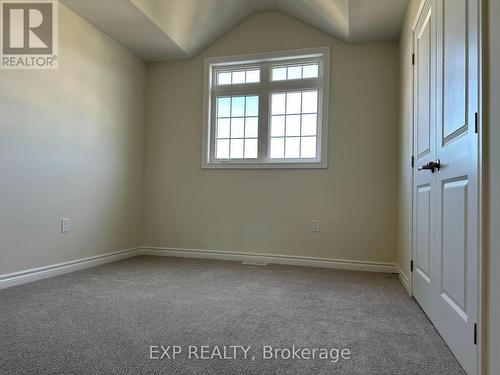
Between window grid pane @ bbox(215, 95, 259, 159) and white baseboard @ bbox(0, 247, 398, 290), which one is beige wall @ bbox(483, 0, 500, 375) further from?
window grid pane @ bbox(215, 95, 259, 159)

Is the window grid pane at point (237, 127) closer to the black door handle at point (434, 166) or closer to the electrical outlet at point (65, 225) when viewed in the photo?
the electrical outlet at point (65, 225)

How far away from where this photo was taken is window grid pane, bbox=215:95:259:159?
3885 millimetres

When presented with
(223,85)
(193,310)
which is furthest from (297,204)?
(193,310)

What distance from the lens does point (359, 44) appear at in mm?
3500

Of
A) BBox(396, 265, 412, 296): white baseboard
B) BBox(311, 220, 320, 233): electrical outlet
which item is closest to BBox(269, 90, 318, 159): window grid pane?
BBox(311, 220, 320, 233): electrical outlet

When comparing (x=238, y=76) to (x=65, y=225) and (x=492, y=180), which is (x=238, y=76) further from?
(x=492, y=180)

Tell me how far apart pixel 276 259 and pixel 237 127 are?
1.54 m

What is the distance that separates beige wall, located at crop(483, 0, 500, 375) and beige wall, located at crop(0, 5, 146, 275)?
114 inches

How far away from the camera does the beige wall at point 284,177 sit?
135 inches

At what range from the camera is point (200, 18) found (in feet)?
11.5

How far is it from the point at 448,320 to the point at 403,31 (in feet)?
8.34

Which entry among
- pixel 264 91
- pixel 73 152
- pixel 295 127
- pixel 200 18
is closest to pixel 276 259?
pixel 295 127

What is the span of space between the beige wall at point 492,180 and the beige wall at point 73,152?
2907 mm

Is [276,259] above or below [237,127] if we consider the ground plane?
below
